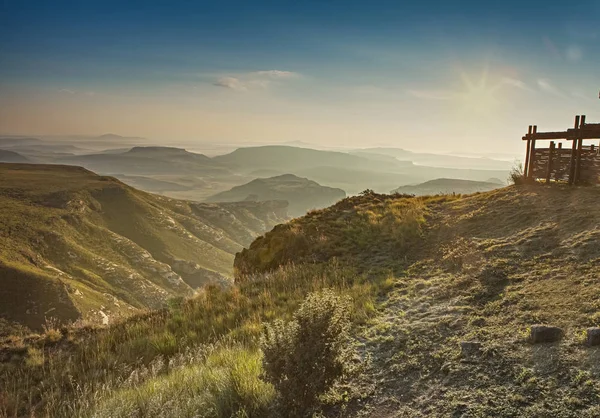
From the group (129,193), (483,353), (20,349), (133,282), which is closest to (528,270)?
(483,353)

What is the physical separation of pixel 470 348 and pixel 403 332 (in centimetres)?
131

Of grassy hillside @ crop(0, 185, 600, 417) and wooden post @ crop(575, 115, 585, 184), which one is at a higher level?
wooden post @ crop(575, 115, 585, 184)

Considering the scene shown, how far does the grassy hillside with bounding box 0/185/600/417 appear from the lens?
418cm

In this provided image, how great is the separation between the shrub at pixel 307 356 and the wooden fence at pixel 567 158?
14.0 meters

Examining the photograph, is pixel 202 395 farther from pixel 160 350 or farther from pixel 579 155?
pixel 579 155

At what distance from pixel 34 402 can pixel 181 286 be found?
417ft

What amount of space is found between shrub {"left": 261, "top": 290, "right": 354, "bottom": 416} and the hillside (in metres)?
59.2

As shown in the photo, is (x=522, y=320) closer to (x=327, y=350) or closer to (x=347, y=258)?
(x=327, y=350)

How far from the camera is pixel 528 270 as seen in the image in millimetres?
7484

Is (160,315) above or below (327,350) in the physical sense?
below

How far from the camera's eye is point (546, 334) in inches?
183

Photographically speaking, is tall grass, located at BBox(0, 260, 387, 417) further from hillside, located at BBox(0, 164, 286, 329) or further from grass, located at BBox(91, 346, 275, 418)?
hillside, located at BBox(0, 164, 286, 329)

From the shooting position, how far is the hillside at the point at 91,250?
84750 mm

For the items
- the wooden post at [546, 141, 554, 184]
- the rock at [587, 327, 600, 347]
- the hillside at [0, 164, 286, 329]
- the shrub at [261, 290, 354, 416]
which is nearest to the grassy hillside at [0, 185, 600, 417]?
the rock at [587, 327, 600, 347]
